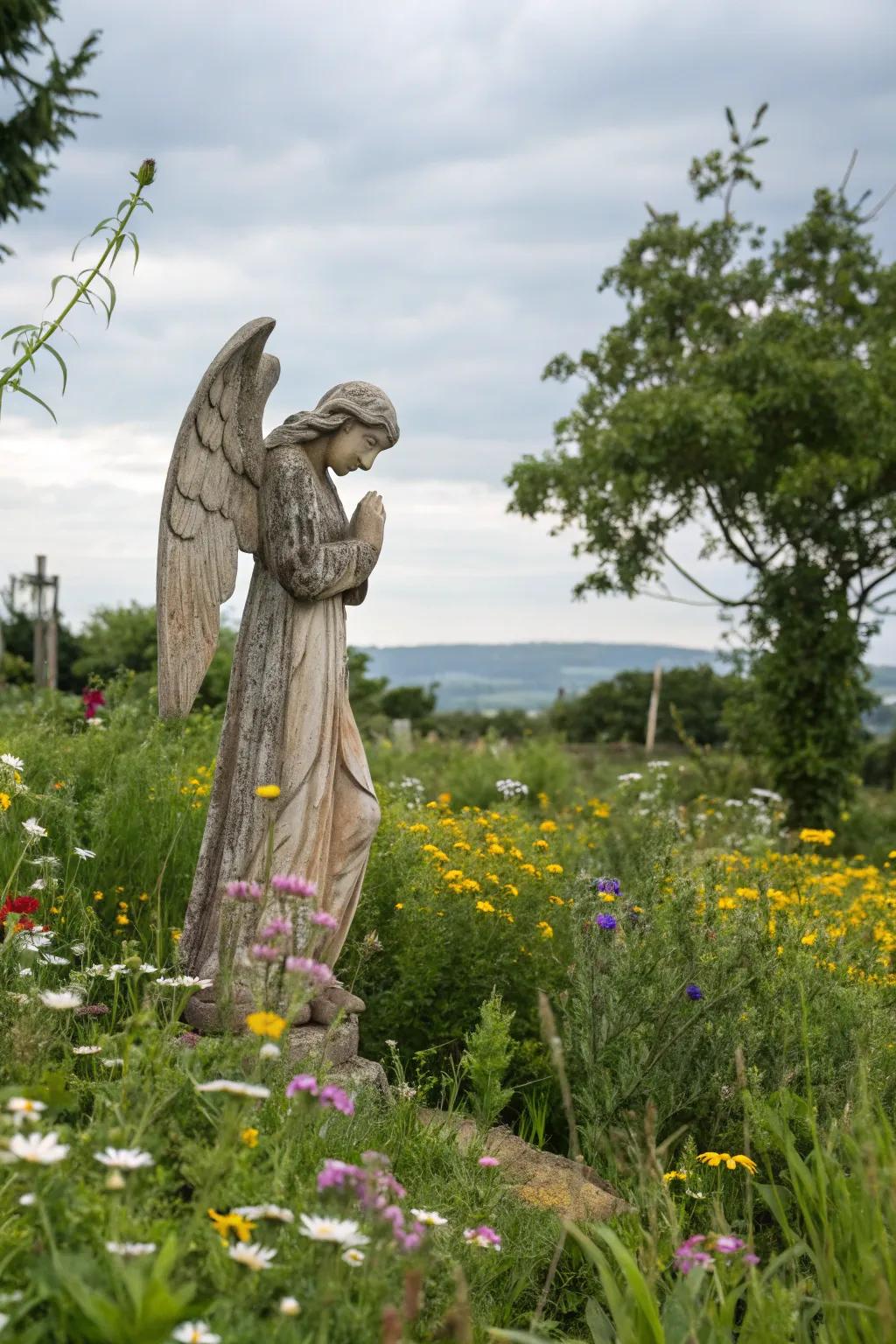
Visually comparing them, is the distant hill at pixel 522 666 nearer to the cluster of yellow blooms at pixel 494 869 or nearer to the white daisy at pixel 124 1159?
the cluster of yellow blooms at pixel 494 869

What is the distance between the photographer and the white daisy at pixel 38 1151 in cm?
188

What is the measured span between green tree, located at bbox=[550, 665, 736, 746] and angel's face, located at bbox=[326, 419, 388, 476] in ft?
69.5

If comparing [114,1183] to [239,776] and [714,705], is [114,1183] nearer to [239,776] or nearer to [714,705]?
[239,776]

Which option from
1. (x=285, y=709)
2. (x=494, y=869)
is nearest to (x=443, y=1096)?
(x=285, y=709)

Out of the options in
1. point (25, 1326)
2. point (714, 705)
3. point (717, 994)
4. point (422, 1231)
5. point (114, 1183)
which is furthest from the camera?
point (714, 705)

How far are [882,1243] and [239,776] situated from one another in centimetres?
233

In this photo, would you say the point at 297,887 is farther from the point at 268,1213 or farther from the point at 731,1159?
the point at 731,1159

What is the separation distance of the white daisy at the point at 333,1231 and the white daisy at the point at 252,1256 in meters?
0.07

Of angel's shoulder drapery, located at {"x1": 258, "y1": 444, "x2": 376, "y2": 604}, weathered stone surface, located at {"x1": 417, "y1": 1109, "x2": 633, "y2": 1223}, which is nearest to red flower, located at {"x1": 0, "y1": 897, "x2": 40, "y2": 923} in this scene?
angel's shoulder drapery, located at {"x1": 258, "y1": 444, "x2": 376, "y2": 604}

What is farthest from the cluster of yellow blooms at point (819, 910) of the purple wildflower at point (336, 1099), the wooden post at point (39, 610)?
the wooden post at point (39, 610)

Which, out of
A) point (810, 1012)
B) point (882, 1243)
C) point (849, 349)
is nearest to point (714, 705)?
point (849, 349)

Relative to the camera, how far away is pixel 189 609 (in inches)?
152

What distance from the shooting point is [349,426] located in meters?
4.05

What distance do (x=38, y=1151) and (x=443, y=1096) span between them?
8.28 feet
